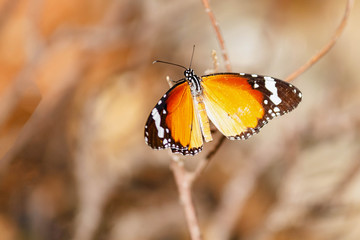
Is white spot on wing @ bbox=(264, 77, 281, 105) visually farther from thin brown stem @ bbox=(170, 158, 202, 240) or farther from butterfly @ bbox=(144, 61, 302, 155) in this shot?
thin brown stem @ bbox=(170, 158, 202, 240)

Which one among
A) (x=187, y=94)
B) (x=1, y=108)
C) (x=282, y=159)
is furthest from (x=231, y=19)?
(x=187, y=94)

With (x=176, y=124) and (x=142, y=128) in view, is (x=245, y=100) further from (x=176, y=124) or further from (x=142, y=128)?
(x=142, y=128)

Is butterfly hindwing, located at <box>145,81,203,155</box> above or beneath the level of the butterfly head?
beneath

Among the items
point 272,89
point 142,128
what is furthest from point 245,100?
point 142,128

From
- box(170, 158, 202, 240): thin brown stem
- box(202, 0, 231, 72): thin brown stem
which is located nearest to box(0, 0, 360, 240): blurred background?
box(170, 158, 202, 240): thin brown stem

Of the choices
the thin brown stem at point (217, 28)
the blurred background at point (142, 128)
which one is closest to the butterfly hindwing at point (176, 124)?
the thin brown stem at point (217, 28)

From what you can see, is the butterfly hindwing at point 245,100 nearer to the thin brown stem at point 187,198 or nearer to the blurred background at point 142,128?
the thin brown stem at point 187,198
